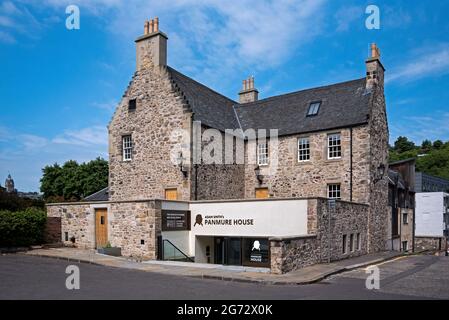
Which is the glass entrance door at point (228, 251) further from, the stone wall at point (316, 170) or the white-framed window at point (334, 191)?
the white-framed window at point (334, 191)

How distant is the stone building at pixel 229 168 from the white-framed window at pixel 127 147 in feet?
0.21

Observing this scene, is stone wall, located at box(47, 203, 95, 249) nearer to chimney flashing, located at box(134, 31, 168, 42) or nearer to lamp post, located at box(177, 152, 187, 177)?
lamp post, located at box(177, 152, 187, 177)

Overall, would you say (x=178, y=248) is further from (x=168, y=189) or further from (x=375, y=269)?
(x=375, y=269)

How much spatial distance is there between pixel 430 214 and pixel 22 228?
41603 mm

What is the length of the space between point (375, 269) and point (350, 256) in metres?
4.63

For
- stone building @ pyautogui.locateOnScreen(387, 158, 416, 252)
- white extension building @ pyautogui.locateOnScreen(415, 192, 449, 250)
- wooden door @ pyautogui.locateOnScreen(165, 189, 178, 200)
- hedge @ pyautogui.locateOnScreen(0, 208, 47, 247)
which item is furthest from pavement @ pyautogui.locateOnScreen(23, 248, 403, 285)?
white extension building @ pyautogui.locateOnScreen(415, 192, 449, 250)

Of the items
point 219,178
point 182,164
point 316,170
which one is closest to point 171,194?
point 182,164

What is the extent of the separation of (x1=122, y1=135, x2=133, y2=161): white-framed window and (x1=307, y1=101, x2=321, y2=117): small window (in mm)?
11062

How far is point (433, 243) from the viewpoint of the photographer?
4478cm

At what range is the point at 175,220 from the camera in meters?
19.4

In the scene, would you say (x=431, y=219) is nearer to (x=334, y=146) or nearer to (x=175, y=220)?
(x=334, y=146)

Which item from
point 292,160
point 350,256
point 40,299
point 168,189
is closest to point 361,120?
point 292,160

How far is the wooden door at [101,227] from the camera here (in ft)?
65.6

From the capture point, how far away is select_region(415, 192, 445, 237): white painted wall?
147 feet
